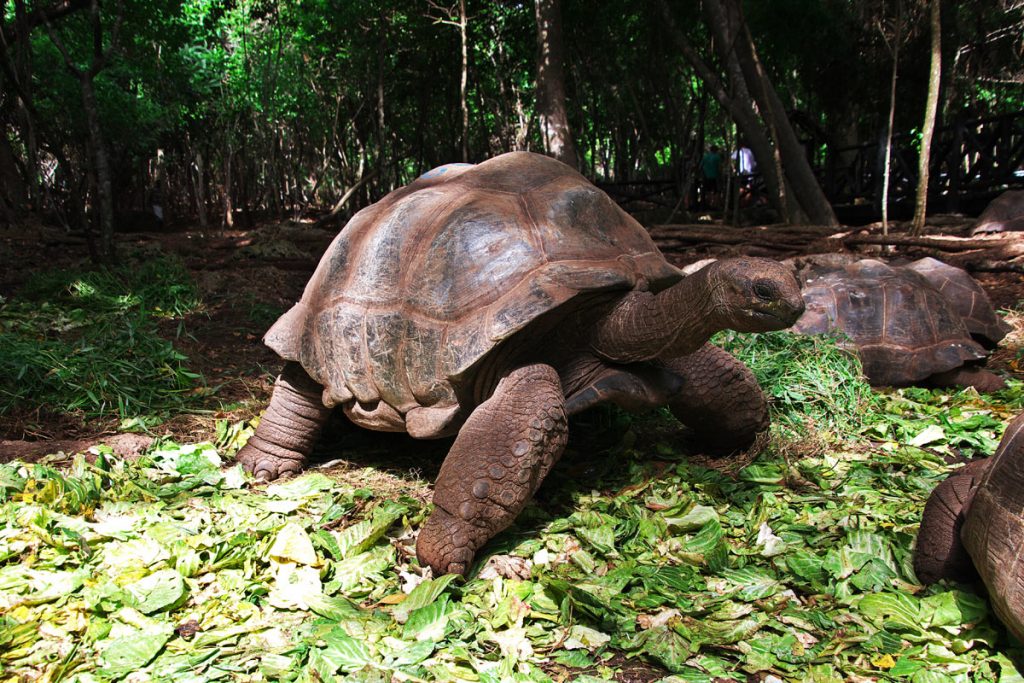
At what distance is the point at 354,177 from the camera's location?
66.2 feet

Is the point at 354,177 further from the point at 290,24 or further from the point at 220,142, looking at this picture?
the point at 290,24

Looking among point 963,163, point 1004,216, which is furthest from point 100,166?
point 963,163

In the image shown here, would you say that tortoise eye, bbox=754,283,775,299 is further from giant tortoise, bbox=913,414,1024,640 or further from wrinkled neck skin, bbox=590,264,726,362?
giant tortoise, bbox=913,414,1024,640

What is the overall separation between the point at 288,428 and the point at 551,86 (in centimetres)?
685

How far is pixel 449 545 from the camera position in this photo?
248 centimetres

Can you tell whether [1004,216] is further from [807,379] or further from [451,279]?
[451,279]

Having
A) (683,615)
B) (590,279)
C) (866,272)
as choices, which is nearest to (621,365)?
(590,279)

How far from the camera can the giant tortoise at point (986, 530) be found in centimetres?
181

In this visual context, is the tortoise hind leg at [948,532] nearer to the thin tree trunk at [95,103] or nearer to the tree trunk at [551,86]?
the thin tree trunk at [95,103]

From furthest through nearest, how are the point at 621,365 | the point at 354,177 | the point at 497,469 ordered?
the point at 354,177
the point at 621,365
the point at 497,469

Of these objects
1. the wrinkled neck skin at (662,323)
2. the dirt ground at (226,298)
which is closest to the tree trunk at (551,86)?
the dirt ground at (226,298)

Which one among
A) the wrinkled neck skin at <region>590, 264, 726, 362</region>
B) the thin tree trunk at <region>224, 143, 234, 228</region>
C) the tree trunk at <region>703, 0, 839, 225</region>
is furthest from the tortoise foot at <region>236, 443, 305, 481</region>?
the thin tree trunk at <region>224, 143, 234, 228</region>

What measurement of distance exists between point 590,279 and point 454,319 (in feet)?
1.81

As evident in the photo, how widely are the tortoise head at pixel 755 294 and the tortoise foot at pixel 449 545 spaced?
1.16 m
